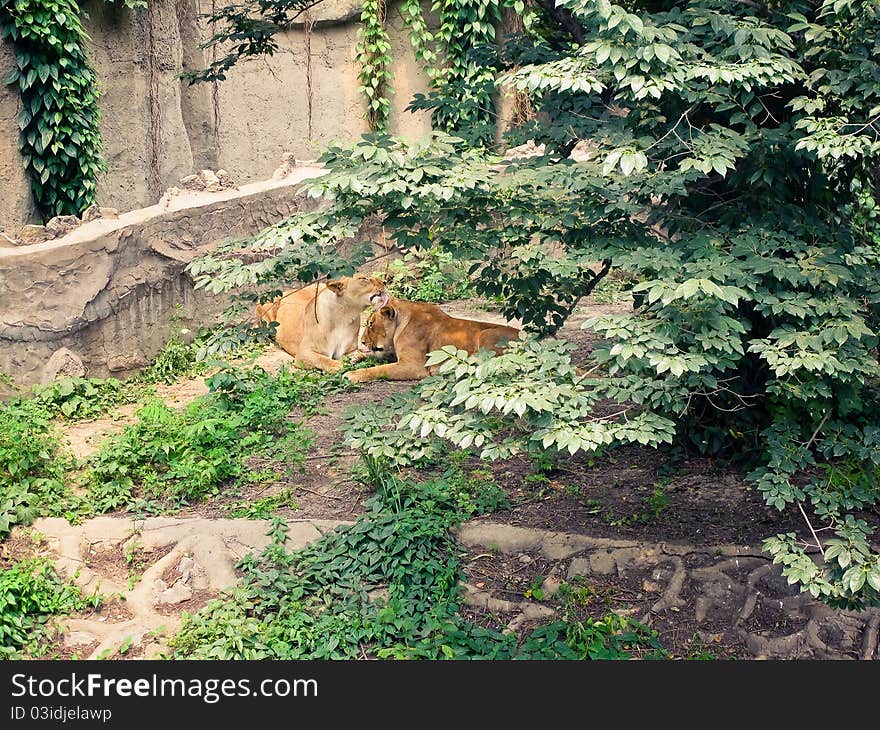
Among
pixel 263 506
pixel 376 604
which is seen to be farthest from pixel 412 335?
pixel 376 604

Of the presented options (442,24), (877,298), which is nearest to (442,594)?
(877,298)

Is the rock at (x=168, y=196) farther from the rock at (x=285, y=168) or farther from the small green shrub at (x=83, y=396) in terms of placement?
the small green shrub at (x=83, y=396)

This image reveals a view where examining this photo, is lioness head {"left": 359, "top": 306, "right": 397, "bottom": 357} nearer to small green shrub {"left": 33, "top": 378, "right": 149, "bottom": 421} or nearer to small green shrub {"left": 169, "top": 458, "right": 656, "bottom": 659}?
small green shrub {"left": 33, "top": 378, "right": 149, "bottom": 421}

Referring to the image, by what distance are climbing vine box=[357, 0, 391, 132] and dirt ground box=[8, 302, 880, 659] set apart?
30.0 ft

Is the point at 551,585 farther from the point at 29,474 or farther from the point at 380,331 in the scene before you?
the point at 380,331

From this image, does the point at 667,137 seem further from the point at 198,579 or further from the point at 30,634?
the point at 30,634

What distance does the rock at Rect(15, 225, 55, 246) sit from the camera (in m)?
8.15

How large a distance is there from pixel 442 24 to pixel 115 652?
36.6ft

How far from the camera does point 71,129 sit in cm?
1164

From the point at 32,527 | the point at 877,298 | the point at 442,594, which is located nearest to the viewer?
the point at 877,298

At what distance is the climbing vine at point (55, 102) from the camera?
11102 mm

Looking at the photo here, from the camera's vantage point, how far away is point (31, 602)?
5641 mm

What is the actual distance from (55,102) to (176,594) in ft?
24.6

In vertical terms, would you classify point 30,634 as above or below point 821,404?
below
